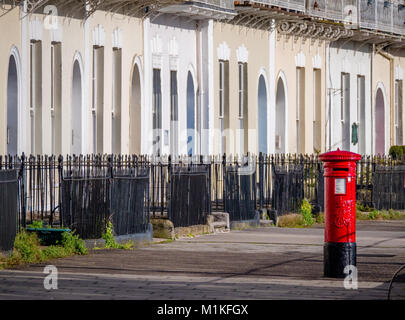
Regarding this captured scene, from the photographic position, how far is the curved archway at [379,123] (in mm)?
45062

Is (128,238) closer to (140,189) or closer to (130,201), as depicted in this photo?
(130,201)

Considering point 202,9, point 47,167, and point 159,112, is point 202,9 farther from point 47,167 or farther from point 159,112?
point 47,167

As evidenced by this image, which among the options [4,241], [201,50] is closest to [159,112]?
[201,50]

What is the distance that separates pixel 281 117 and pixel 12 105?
15.5m

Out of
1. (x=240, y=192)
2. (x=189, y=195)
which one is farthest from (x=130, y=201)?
(x=240, y=192)

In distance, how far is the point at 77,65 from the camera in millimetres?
25938

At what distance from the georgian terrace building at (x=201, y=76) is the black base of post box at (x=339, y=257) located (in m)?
9.16

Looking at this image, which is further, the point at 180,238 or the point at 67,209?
the point at 180,238

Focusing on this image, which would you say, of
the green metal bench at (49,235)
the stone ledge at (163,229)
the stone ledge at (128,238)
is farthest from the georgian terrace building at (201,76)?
the green metal bench at (49,235)

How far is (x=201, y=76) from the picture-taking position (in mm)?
32156

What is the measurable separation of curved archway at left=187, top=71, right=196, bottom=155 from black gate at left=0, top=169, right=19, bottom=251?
49.7 ft

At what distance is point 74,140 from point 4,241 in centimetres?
1004

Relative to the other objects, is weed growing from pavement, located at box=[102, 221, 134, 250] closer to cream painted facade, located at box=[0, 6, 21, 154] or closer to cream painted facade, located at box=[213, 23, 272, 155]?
cream painted facade, located at box=[0, 6, 21, 154]

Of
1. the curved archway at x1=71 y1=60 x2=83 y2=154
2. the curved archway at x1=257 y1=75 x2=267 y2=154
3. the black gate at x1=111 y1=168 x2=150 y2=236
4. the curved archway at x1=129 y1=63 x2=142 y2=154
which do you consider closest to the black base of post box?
the black gate at x1=111 y1=168 x2=150 y2=236
